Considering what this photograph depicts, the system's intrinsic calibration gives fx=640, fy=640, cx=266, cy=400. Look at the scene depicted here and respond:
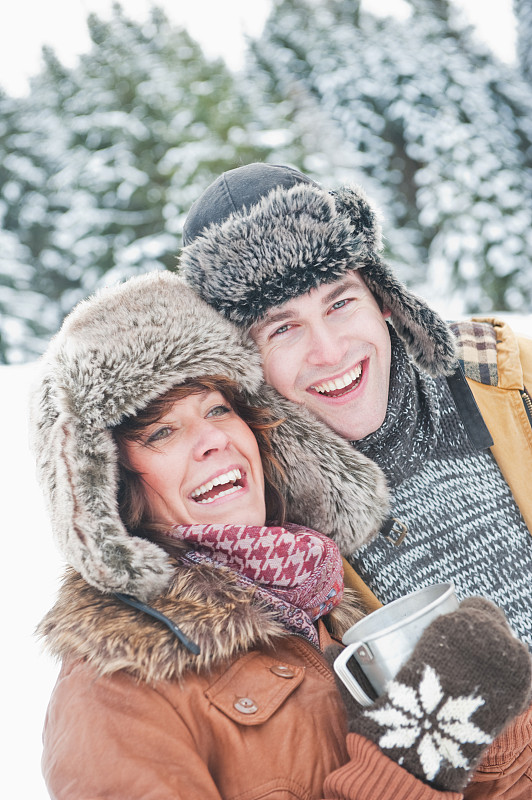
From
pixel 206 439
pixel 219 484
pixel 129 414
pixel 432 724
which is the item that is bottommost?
pixel 432 724

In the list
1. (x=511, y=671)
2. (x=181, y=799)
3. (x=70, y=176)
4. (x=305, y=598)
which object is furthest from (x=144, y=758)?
(x=70, y=176)

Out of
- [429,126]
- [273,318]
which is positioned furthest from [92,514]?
[429,126]

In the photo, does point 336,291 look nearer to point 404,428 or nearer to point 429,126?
point 404,428

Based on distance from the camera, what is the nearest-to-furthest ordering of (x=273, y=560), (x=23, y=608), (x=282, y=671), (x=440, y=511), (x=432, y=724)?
(x=432, y=724) → (x=282, y=671) → (x=273, y=560) → (x=440, y=511) → (x=23, y=608)

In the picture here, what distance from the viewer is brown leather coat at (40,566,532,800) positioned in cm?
128

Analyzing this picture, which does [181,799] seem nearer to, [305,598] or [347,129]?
[305,598]

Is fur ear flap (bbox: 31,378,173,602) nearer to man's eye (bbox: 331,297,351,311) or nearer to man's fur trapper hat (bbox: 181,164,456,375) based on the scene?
man's fur trapper hat (bbox: 181,164,456,375)

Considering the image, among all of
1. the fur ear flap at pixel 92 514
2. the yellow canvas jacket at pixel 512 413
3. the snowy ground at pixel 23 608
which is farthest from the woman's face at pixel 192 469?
the yellow canvas jacket at pixel 512 413

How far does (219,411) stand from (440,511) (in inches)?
36.2

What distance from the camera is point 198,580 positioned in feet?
5.36

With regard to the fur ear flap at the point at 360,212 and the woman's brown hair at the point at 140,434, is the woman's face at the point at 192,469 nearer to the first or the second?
the woman's brown hair at the point at 140,434

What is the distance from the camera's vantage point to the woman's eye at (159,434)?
1805 mm

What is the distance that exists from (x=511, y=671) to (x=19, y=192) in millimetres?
9108

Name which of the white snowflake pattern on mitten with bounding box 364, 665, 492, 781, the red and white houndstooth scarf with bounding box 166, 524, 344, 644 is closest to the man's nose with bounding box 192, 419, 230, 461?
the red and white houndstooth scarf with bounding box 166, 524, 344, 644
